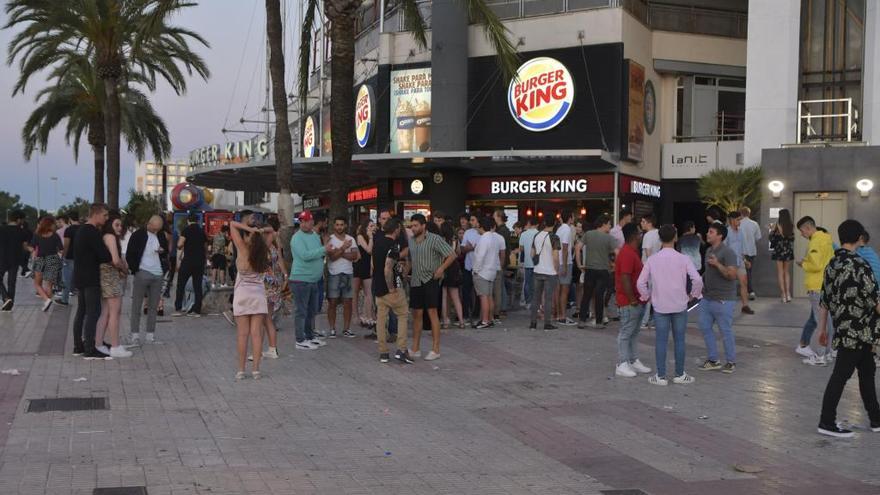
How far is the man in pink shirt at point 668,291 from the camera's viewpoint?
33.0 feet

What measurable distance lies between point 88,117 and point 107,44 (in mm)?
8146

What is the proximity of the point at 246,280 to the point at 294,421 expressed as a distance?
2.36 metres

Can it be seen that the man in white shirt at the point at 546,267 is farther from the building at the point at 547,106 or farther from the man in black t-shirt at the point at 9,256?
the man in black t-shirt at the point at 9,256

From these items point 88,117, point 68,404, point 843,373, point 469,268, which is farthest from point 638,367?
point 88,117

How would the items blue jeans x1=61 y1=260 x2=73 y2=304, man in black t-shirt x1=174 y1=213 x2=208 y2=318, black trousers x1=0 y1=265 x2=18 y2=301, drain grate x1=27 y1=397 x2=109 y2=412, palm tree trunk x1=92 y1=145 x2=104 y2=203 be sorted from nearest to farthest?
drain grate x1=27 y1=397 x2=109 y2=412
man in black t-shirt x1=174 y1=213 x2=208 y2=318
black trousers x1=0 y1=265 x2=18 y2=301
blue jeans x1=61 y1=260 x2=73 y2=304
palm tree trunk x1=92 y1=145 x2=104 y2=203

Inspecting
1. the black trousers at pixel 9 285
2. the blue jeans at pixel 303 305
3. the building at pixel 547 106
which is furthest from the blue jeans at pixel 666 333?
the building at pixel 547 106

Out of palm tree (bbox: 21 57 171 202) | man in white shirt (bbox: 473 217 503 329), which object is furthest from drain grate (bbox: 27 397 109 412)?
palm tree (bbox: 21 57 171 202)

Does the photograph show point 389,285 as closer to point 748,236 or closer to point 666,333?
point 666,333

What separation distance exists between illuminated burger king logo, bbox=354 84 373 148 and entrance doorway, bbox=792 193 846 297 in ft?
45.8

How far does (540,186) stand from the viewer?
89.1 ft

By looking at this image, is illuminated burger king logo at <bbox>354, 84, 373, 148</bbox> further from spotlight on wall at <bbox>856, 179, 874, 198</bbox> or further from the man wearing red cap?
the man wearing red cap

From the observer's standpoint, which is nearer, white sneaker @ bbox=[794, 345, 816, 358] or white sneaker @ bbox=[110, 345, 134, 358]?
white sneaker @ bbox=[110, 345, 134, 358]

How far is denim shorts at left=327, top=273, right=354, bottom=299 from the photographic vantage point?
1321 centimetres

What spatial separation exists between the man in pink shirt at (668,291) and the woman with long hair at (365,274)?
485 centimetres
